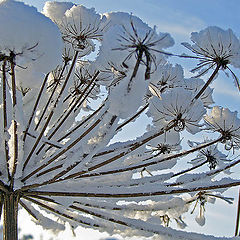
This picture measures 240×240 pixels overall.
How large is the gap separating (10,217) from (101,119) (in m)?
1.55

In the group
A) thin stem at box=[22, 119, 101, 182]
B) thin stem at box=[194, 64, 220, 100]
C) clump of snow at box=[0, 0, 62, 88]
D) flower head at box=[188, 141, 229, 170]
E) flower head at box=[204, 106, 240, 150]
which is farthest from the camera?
flower head at box=[188, 141, 229, 170]

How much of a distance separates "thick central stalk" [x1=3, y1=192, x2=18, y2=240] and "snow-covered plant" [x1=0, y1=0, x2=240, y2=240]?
0.04 feet

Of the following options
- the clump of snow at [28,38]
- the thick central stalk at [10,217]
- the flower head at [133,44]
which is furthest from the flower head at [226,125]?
the thick central stalk at [10,217]

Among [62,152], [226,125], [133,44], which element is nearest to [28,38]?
[133,44]

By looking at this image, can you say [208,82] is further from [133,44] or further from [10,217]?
[10,217]

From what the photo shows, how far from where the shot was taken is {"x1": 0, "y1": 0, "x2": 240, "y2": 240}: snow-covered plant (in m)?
4.43

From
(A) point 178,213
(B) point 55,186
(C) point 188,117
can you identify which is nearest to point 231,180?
(C) point 188,117

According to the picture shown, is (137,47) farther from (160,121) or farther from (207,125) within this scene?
(207,125)

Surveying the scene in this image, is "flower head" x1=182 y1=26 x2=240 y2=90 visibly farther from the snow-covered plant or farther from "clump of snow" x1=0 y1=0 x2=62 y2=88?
"clump of snow" x1=0 y1=0 x2=62 y2=88

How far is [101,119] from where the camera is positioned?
4.62m

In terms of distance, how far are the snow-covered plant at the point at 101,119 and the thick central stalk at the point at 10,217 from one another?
0.04 ft

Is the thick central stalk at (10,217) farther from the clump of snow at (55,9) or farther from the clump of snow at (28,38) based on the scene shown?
the clump of snow at (55,9)

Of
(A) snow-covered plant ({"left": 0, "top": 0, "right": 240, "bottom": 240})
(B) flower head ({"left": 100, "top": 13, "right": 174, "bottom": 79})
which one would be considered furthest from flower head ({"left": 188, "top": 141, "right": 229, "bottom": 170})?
(B) flower head ({"left": 100, "top": 13, "right": 174, "bottom": 79})

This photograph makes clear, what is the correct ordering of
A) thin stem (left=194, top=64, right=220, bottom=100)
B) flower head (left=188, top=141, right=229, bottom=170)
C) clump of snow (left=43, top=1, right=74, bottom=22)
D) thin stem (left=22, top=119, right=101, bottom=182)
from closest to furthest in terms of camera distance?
thin stem (left=22, top=119, right=101, bottom=182) < thin stem (left=194, top=64, right=220, bottom=100) < clump of snow (left=43, top=1, right=74, bottom=22) < flower head (left=188, top=141, right=229, bottom=170)
